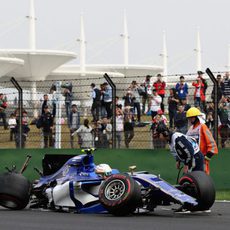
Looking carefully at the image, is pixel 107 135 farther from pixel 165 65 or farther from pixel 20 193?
pixel 165 65

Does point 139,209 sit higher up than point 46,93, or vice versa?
point 46,93

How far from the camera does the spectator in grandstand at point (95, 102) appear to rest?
19.3m

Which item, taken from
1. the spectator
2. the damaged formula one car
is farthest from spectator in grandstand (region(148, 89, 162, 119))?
the damaged formula one car

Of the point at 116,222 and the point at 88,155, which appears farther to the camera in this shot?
the point at 88,155

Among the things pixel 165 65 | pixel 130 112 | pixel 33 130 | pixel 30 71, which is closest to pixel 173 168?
pixel 130 112

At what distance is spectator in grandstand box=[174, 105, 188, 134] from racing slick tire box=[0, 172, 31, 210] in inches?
213

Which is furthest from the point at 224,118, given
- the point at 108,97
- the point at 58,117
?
the point at 58,117

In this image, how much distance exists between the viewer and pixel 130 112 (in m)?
19.2

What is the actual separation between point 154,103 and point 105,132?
4.18ft

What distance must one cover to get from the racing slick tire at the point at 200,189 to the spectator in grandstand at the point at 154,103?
242 inches

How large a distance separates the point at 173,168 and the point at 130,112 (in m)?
1.47

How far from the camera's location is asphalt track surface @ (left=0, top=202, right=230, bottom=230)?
1093 cm

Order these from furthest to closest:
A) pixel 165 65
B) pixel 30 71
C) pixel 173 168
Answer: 1. pixel 165 65
2. pixel 30 71
3. pixel 173 168

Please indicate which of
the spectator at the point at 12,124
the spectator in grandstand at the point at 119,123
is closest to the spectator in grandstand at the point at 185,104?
the spectator in grandstand at the point at 119,123
